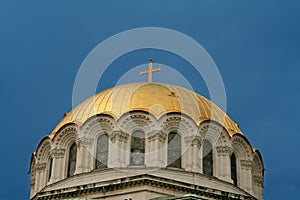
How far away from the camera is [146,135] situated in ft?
138

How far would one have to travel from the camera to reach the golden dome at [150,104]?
42.9 m

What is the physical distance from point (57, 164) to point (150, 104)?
203 inches

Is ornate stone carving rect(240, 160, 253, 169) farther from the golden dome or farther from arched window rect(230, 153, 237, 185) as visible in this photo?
the golden dome

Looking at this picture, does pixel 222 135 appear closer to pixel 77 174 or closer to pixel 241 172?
pixel 241 172

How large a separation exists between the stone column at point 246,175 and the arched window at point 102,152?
6610 mm

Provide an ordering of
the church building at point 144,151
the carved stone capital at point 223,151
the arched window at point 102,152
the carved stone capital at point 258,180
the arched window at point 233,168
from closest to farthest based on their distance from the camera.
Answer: the church building at point 144,151
the arched window at point 102,152
the carved stone capital at point 223,151
the arched window at point 233,168
the carved stone capital at point 258,180

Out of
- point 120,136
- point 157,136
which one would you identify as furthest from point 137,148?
point 157,136

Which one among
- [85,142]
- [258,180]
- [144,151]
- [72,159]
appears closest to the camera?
[144,151]

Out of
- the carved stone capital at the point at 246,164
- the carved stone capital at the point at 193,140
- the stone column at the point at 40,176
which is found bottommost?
the stone column at the point at 40,176

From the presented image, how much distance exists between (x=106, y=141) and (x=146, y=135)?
1.89 metres

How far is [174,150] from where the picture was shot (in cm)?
4225

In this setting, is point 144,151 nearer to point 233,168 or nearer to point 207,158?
point 207,158

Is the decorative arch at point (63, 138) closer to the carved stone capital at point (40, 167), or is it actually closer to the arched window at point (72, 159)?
the arched window at point (72, 159)

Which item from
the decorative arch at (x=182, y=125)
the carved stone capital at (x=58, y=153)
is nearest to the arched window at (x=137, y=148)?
the decorative arch at (x=182, y=125)
